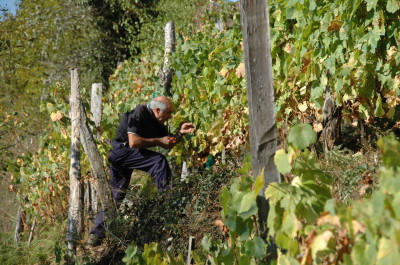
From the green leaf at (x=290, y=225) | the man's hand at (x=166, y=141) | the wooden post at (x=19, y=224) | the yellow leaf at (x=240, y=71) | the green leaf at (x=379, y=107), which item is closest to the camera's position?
the green leaf at (x=290, y=225)

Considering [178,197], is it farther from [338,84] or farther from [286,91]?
[338,84]

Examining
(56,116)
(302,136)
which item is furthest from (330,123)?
(302,136)

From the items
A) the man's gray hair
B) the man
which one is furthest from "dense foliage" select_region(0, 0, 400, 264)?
the man's gray hair

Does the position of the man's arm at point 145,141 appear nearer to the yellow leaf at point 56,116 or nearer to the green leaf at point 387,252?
the yellow leaf at point 56,116

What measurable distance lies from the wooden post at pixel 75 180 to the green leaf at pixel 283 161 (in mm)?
3477

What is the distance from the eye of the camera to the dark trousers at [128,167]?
610cm

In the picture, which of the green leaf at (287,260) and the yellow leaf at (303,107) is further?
the yellow leaf at (303,107)

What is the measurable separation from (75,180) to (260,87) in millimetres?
3564

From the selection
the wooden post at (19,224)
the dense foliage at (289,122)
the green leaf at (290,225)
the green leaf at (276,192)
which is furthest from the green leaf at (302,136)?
the wooden post at (19,224)

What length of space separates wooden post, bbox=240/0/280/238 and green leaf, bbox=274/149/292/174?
20cm

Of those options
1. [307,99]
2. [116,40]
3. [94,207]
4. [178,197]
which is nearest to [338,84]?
[307,99]

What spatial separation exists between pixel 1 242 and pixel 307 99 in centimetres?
441

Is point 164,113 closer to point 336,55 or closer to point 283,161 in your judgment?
point 336,55

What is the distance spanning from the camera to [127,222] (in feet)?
18.6
